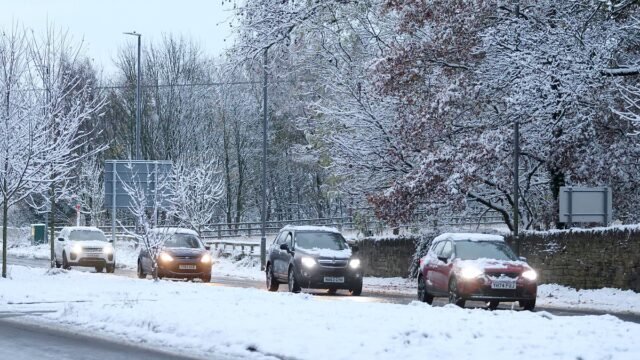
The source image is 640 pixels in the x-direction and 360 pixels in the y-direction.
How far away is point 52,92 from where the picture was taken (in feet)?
104

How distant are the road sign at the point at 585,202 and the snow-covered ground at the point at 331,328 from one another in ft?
42.1

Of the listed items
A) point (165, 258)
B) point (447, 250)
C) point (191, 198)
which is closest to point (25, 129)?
point (165, 258)

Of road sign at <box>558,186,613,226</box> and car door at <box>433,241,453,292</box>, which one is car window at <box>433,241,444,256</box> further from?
road sign at <box>558,186,613,226</box>

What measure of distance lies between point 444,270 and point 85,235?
2224 centimetres

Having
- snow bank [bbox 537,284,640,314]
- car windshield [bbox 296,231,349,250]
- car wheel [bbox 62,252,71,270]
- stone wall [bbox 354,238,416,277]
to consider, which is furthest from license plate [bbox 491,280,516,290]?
car wheel [bbox 62,252,71,270]

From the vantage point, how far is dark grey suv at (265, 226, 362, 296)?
27.5 metres

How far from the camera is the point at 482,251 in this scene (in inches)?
944

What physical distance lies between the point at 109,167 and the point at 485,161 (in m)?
26.8

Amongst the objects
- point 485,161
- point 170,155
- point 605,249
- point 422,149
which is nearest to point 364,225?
point 422,149

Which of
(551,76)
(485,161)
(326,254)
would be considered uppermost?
(551,76)

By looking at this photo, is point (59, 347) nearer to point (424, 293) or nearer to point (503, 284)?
point (503, 284)

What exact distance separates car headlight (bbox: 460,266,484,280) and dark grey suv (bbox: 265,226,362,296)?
216 inches

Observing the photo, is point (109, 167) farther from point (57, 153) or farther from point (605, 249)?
point (605, 249)

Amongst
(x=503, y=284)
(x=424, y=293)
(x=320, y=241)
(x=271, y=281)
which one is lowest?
(x=271, y=281)
